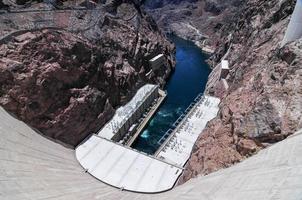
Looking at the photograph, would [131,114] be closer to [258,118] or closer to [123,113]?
[123,113]

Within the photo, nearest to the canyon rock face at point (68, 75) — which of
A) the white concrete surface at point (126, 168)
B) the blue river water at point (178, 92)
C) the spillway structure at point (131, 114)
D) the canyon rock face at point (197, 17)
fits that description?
the spillway structure at point (131, 114)

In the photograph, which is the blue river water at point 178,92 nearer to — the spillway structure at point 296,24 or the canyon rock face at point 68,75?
the canyon rock face at point 68,75

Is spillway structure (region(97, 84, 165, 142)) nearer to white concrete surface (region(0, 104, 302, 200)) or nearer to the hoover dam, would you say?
the hoover dam

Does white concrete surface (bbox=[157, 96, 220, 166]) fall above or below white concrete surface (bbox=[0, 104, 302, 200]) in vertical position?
below

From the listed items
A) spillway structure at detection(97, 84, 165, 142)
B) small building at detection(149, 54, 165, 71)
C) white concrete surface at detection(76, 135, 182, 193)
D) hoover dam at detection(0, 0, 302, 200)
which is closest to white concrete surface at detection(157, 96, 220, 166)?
hoover dam at detection(0, 0, 302, 200)

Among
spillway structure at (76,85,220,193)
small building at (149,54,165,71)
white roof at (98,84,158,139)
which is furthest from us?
small building at (149,54,165,71)

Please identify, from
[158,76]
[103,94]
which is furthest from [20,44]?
[158,76]

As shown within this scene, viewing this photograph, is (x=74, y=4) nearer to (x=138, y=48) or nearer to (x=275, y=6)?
(x=138, y=48)
